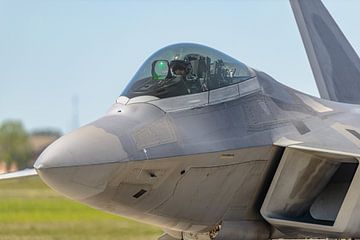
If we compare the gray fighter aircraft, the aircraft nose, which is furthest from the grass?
the aircraft nose

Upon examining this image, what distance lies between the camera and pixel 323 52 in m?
16.2

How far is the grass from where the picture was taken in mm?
19141

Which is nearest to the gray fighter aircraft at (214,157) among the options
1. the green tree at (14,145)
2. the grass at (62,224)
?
the grass at (62,224)

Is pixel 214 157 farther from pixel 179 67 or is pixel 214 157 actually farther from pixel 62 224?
pixel 62 224

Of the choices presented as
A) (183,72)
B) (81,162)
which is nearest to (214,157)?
(183,72)

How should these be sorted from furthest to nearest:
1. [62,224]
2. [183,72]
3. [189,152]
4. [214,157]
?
[62,224]
[183,72]
[214,157]
[189,152]

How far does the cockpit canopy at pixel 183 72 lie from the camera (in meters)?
8.80

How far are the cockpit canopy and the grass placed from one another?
9.29m

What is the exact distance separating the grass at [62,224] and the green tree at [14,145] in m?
36.2

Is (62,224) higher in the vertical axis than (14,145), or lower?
higher

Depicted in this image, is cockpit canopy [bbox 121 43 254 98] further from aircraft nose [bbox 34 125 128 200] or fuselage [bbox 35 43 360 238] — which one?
aircraft nose [bbox 34 125 128 200]

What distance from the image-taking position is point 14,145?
75188 millimetres

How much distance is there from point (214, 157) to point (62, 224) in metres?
15.9

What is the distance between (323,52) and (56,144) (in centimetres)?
923
